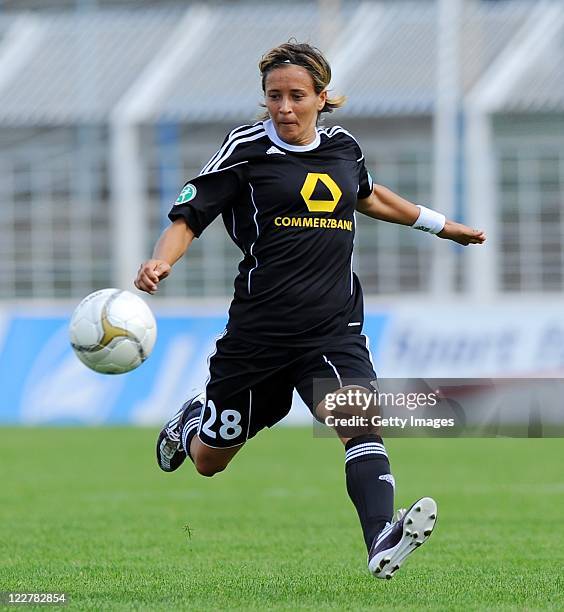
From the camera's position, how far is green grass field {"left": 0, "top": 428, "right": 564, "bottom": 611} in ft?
20.0

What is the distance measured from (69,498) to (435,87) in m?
11.4

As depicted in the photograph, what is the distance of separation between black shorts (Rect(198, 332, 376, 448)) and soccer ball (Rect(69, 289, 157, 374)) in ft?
1.13

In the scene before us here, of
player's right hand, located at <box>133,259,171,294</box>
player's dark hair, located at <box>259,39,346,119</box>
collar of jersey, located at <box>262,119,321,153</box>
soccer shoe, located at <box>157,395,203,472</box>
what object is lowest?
soccer shoe, located at <box>157,395,203,472</box>

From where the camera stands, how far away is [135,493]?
11.2m

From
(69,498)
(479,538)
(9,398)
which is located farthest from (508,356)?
(479,538)

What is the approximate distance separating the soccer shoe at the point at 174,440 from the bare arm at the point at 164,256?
3.96 feet

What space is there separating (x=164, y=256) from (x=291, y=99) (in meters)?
0.83

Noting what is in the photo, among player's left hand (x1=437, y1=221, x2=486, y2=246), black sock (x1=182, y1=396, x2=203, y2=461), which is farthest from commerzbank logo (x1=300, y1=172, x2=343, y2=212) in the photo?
black sock (x1=182, y1=396, x2=203, y2=461)

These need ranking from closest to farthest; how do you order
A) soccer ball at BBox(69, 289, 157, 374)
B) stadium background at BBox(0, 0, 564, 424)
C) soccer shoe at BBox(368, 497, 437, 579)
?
soccer shoe at BBox(368, 497, 437, 579)
soccer ball at BBox(69, 289, 157, 374)
stadium background at BBox(0, 0, 564, 424)

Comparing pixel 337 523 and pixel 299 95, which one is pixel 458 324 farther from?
pixel 299 95

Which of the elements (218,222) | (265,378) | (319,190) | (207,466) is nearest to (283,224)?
(319,190)

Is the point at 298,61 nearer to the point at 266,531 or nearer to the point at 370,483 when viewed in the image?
the point at 370,483

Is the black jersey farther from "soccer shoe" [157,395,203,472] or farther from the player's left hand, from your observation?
"soccer shoe" [157,395,203,472]

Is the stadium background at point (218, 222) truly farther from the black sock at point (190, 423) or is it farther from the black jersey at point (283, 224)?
the black jersey at point (283, 224)
